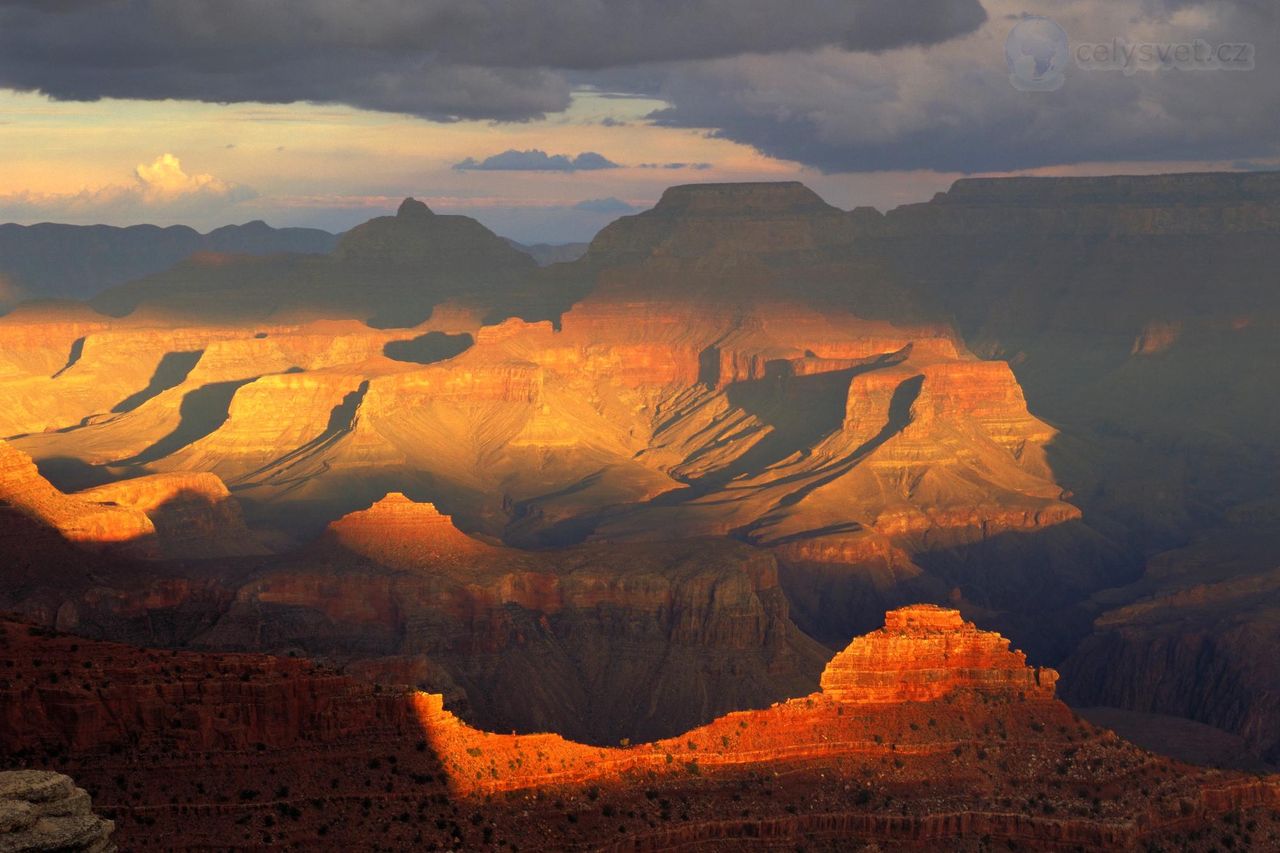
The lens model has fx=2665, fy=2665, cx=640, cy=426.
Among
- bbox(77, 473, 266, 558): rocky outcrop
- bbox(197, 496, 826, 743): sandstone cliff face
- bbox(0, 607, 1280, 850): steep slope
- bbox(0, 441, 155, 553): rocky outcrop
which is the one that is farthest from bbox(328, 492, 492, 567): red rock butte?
bbox(0, 607, 1280, 850): steep slope

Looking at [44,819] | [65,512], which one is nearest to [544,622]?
[65,512]

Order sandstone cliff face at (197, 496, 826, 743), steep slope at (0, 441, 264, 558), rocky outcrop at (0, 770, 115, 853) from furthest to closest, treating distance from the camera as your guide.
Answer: sandstone cliff face at (197, 496, 826, 743) < steep slope at (0, 441, 264, 558) < rocky outcrop at (0, 770, 115, 853)

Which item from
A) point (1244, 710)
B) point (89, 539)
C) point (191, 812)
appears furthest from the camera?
point (1244, 710)

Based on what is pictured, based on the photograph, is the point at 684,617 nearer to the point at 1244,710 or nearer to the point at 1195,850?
the point at 1244,710

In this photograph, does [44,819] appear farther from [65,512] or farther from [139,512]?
[139,512]

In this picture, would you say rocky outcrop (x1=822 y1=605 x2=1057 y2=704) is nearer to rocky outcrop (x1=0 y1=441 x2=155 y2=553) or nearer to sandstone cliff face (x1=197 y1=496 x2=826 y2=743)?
sandstone cliff face (x1=197 y1=496 x2=826 y2=743)

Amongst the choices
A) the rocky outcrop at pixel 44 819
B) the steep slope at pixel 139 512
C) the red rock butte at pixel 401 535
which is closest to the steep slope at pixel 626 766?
the rocky outcrop at pixel 44 819

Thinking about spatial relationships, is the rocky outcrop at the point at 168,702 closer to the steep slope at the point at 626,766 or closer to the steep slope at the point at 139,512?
the steep slope at the point at 626,766

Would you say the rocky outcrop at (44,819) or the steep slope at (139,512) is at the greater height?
the rocky outcrop at (44,819)

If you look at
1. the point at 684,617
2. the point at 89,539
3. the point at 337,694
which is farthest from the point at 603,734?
the point at 337,694
